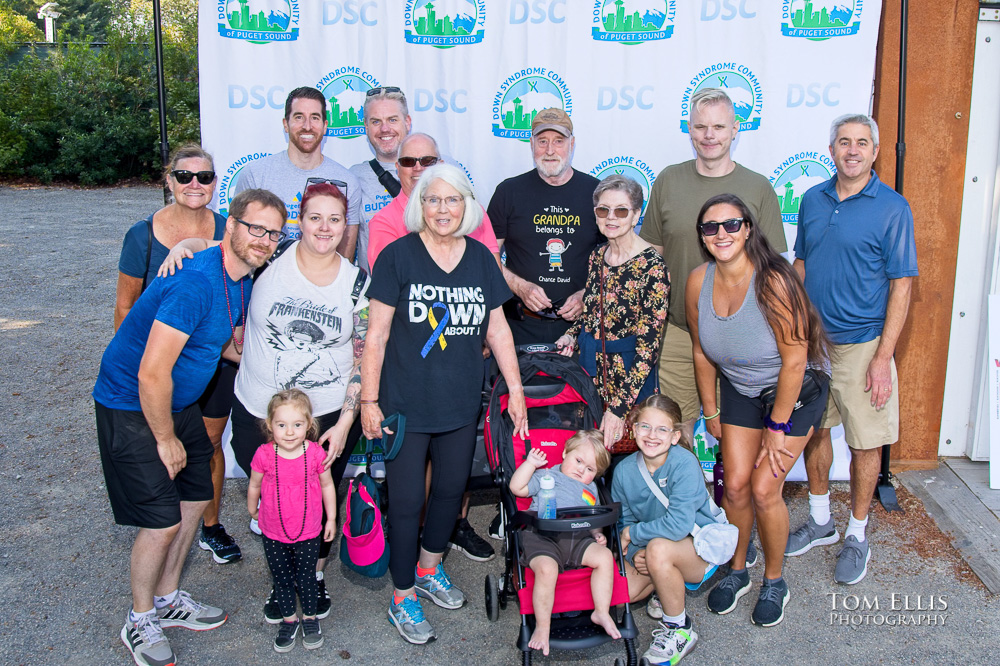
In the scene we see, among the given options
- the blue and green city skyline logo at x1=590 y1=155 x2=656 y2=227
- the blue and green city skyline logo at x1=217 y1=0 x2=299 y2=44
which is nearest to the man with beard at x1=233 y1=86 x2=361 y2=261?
the blue and green city skyline logo at x1=217 y1=0 x2=299 y2=44

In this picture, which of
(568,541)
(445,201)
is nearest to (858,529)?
(568,541)

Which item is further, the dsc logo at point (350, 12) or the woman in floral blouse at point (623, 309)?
the dsc logo at point (350, 12)

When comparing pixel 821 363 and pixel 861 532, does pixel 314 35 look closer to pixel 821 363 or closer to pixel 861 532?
pixel 821 363

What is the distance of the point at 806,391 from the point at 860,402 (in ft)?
2.60

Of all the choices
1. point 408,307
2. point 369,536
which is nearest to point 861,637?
point 369,536

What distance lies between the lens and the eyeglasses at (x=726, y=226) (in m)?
3.17

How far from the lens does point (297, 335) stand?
10.7 feet

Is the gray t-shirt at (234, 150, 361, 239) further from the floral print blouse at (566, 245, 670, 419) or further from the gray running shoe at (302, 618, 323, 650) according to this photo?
the gray running shoe at (302, 618, 323, 650)

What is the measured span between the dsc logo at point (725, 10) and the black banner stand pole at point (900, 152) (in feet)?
2.65

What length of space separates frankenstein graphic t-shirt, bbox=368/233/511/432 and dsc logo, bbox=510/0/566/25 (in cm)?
214

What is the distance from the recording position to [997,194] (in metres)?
4.66

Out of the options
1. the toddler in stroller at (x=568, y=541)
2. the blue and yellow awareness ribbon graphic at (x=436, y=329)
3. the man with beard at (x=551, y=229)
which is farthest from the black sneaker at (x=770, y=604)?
the blue and yellow awareness ribbon graphic at (x=436, y=329)

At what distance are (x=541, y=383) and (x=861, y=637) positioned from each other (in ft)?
5.92

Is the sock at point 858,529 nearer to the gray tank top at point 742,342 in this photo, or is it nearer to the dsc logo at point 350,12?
the gray tank top at point 742,342
